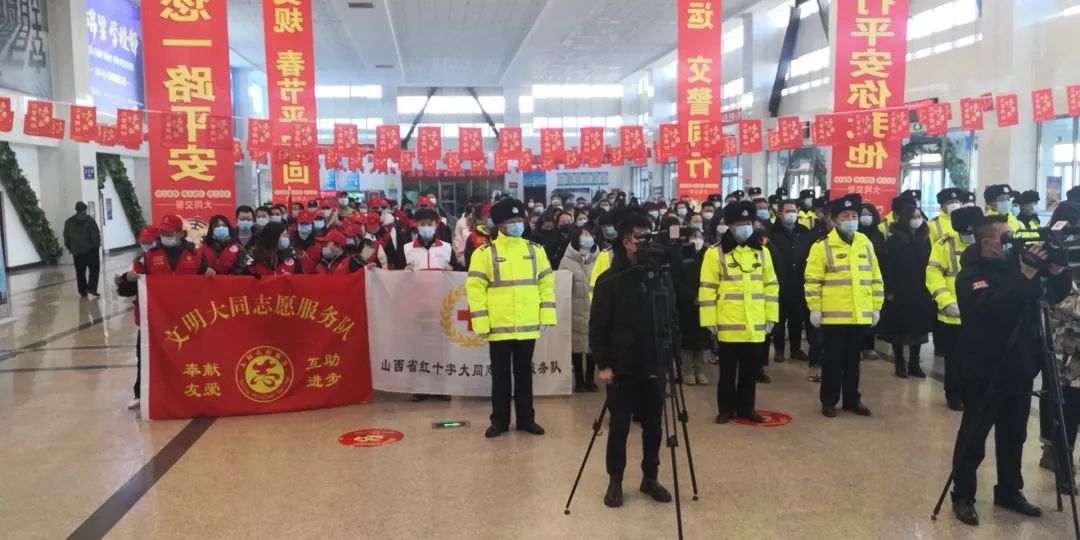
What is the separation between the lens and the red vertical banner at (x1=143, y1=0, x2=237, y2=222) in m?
7.71

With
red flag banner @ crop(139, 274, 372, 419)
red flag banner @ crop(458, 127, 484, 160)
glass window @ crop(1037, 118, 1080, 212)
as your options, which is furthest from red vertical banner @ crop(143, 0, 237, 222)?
glass window @ crop(1037, 118, 1080, 212)

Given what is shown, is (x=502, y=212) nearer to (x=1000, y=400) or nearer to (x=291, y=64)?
(x=1000, y=400)

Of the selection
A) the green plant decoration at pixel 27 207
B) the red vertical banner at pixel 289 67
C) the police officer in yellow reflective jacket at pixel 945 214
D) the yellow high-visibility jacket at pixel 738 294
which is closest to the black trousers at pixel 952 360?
the police officer in yellow reflective jacket at pixel 945 214

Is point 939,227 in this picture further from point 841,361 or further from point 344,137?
point 344,137

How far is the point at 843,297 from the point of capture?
17.9ft

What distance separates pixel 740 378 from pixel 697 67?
25.0ft

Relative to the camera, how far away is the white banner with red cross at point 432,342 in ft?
20.1

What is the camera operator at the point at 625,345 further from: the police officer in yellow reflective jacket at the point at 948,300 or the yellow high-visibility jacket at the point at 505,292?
the police officer in yellow reflective jacket at the point at 948,300

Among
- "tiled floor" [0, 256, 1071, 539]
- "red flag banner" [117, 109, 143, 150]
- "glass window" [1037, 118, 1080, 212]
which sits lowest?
"tiled floor" [0, 256, 1071, 539]

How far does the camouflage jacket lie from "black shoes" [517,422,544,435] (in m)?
3.12

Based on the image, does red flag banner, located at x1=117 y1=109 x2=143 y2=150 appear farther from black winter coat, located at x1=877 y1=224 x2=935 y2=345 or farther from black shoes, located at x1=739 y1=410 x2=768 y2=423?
black winter coat, located at x1=877 y1=224 x2=935 y2=345

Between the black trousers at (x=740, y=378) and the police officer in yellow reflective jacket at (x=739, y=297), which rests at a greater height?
the police officer in yellow reflective jacket at (x=739, y=297)

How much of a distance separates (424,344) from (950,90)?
12.4 metres

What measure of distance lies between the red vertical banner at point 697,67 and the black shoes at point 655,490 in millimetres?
8696
